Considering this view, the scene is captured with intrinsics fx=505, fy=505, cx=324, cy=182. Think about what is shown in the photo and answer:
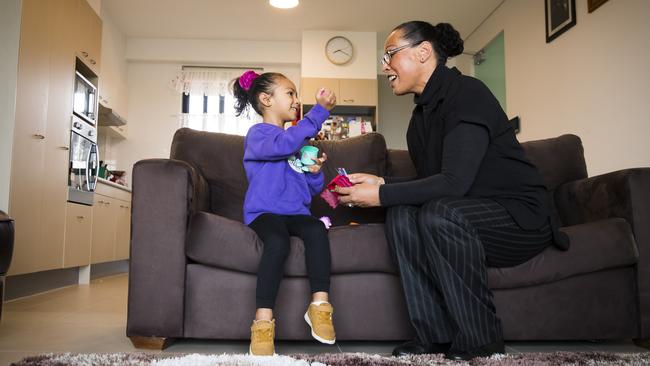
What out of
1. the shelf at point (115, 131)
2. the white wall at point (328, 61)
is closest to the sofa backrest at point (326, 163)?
the white wall at point (328, 61)

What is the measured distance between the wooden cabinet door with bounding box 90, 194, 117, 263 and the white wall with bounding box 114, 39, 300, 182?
5.67ft

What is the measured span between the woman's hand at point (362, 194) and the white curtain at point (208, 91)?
4.81m

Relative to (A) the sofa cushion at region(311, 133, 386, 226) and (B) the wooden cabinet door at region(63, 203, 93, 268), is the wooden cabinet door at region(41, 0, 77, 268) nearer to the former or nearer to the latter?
(B) the wooden cabinet door at region(63, 203, 93, 268)

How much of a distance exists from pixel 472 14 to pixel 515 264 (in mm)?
4488

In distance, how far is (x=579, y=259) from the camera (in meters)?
1.63

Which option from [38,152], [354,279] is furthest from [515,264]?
[38,152]

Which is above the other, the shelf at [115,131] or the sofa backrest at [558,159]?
the shelf at [115,131]

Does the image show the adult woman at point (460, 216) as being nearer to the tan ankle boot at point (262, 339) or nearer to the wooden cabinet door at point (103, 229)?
the tan ankle boot at point (262, 339)

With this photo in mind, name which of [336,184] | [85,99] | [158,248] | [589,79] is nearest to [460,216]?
[336,184]

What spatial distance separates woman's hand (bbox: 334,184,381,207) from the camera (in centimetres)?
156

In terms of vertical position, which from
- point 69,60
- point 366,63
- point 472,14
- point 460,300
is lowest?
point 460,300

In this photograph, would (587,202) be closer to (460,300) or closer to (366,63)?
(460,300)

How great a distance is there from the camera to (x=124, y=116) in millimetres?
6020

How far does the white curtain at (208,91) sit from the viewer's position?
6312mm
